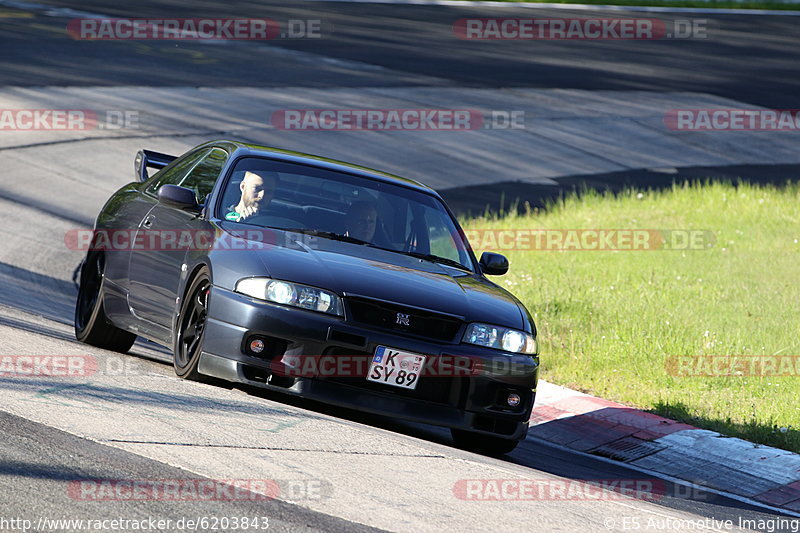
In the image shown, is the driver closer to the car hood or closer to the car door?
the car door

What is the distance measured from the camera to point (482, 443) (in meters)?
7.49

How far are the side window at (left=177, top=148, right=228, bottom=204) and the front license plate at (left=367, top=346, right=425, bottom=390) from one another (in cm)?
197

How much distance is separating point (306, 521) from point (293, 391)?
6.31ft

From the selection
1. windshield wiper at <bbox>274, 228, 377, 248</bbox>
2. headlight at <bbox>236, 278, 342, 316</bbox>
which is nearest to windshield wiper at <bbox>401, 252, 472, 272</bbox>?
windshield wiper at <bbox>274, 228, 377, 248</bbox>

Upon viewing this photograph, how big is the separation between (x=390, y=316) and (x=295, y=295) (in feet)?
1.67

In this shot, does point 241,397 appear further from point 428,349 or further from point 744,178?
point 744,178

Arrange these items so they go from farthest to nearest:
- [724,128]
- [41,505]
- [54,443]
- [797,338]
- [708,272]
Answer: [724,128], [708,272], [797,338], [54,443], [41,505]

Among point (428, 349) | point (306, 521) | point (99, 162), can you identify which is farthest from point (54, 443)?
point (99, 162)

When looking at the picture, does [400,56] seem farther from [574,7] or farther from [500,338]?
[500,338]

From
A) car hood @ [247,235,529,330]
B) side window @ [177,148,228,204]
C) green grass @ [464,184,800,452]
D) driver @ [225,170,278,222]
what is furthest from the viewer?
green grass @ [464,184,800,452]

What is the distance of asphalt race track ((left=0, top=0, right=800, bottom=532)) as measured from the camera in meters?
5.37

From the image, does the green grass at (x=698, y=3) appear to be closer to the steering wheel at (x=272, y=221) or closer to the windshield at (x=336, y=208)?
the windshield at (x=336, y=208)

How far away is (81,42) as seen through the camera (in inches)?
1032

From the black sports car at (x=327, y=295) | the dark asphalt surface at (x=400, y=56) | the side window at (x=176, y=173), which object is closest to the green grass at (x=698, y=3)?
the dark asphalt surface at (x=400, y=56)
